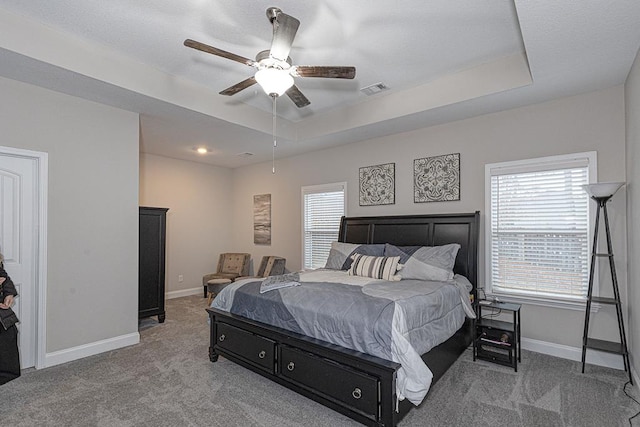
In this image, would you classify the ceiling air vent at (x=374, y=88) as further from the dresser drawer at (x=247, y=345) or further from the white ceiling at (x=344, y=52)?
the dresser drawer at (x=247, y=345)

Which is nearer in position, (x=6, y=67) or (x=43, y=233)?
(x=6, y=67)

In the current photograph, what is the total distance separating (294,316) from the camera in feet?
9.26

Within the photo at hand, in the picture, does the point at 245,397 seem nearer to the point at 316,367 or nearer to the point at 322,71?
the point at 316,367

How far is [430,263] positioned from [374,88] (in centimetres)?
214

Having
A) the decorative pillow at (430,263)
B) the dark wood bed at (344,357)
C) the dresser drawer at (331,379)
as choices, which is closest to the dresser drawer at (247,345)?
the dark wood bed at (344,357)

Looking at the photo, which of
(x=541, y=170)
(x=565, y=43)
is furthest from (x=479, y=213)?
(x=565, y=43)

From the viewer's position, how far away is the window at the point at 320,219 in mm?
5582

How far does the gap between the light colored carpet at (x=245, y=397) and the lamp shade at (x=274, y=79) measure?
2.42 meters

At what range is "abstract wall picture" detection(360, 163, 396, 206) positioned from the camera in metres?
4.92

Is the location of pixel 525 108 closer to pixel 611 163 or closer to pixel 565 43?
pixel 611 163

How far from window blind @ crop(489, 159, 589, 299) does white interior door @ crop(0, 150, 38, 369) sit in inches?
193

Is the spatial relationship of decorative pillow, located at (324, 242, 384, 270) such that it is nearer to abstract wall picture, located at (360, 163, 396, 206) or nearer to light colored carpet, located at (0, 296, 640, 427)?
abstract wall picture, located at (360, 163, 396, 206)

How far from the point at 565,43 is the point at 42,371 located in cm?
535

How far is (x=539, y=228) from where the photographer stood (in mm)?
3688
